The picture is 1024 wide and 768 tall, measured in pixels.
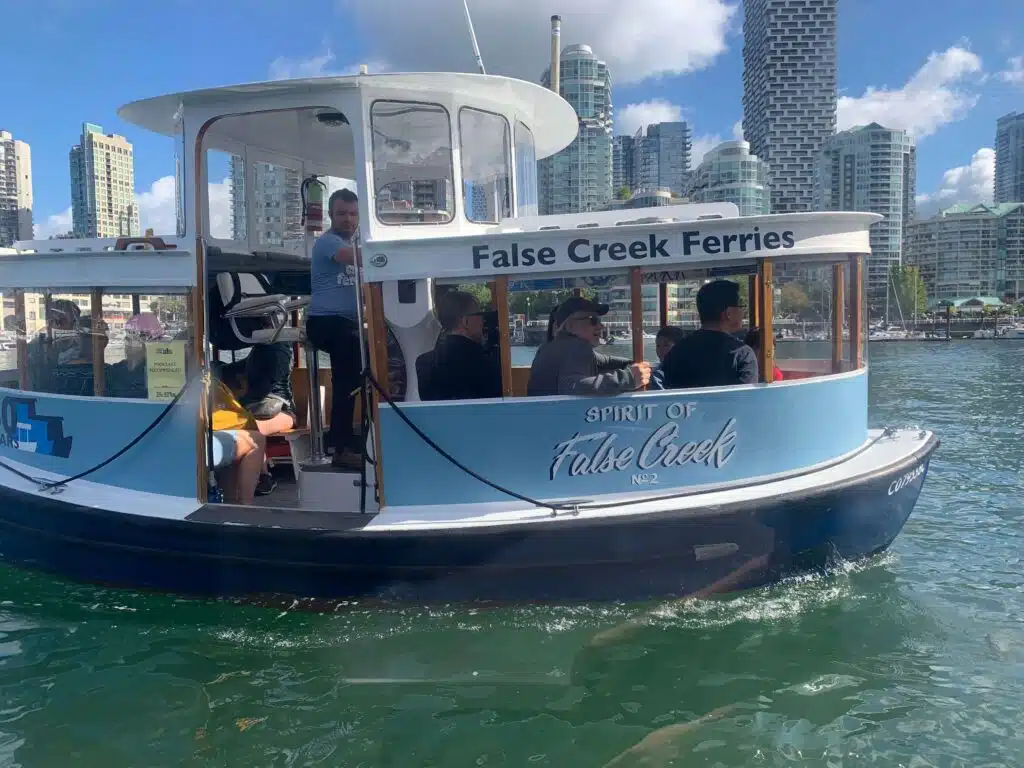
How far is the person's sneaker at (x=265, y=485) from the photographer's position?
6.14 meters

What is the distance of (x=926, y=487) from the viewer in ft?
31.1

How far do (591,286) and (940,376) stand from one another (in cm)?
2830

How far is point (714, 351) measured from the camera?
16.9 ft

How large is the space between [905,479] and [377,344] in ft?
11.9

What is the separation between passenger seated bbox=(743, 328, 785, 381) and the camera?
5324 mm

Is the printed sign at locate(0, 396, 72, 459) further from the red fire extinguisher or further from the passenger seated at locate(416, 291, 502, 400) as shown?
the passenger seated at locate(416, 291, 502, 400)

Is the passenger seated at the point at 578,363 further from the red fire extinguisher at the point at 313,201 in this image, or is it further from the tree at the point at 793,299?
the red fire extinguisher at the point at 313,201

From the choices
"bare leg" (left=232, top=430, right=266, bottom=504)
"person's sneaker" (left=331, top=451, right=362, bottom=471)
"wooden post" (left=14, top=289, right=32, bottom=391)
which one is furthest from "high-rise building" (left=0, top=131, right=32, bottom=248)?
"person's sneaker" (left=331, top=451, right=362, bottom=471)

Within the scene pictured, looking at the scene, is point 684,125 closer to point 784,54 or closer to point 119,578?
point 784,54

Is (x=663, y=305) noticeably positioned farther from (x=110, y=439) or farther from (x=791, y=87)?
(x=791, y=87)

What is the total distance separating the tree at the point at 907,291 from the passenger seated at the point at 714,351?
83673mm

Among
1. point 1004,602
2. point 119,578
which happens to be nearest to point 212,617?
point 119,578

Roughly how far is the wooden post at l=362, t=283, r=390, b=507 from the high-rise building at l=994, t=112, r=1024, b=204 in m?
161

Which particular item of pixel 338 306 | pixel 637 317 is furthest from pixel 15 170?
pixel 637 317
